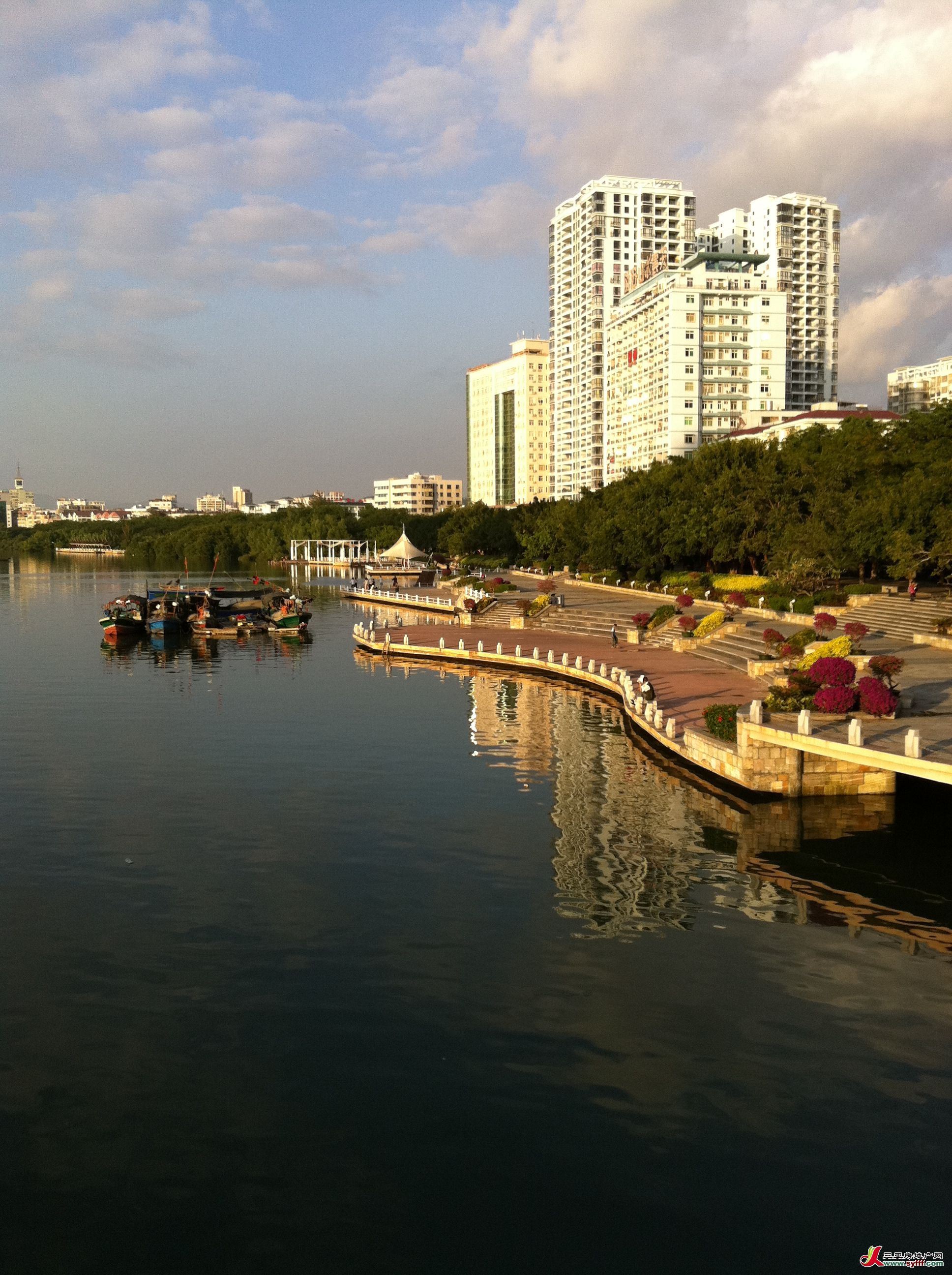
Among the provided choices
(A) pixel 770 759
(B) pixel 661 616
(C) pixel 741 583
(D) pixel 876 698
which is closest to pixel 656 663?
(B) pixel 661 616

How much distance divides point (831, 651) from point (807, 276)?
606ft

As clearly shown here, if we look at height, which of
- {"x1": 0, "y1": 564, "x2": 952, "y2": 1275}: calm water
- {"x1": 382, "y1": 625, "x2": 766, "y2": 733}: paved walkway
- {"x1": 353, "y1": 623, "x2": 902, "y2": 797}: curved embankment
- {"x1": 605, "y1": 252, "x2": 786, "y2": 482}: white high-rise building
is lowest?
{"x1": 0, "y1": 564, "x2": 952, "y2": 1275}: calm water

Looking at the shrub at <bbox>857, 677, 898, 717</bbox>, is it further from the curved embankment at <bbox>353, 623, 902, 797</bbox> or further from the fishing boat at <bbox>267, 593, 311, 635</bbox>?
the fishing boat at <bbox>267, 593, 311, 635</bbox>

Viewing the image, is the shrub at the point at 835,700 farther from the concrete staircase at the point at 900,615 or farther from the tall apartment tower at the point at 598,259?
the tall apartment tower at the point at 598,259

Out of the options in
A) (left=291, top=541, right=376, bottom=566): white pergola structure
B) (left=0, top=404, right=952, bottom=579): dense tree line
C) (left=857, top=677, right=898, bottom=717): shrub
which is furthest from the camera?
(left=291, top=541, right=376, bottom=566): white pergola structure

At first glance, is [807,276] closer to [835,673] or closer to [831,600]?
[831,600]

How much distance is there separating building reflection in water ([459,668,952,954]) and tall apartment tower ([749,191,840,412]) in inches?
6871

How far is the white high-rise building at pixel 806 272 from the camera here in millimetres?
190125

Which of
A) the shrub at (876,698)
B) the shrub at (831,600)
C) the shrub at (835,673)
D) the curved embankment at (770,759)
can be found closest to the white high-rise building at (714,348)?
the shrub at (831,600)

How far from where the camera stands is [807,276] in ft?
641

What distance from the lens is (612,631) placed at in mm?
56281

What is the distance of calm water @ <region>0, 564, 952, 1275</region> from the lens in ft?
35.4

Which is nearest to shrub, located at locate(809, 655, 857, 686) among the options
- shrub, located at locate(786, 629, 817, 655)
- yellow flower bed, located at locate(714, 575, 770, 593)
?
shrub, located at locate(786, 629, 817, 655)

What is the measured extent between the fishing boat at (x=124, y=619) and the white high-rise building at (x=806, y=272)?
151 meters
